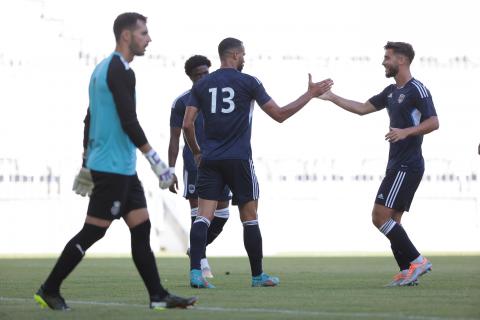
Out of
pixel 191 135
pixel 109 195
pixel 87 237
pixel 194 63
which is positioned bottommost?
pixel 87 237

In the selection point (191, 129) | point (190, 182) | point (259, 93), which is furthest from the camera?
point (190, 182)

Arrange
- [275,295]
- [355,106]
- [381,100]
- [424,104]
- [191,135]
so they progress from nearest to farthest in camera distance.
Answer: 1. [275,295]
2. [424,104]
3. [191,135]
4. [381,100]
5. [355,106]

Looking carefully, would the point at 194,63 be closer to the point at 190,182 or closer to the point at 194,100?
the point at 190,182

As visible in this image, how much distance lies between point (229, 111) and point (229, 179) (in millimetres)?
562

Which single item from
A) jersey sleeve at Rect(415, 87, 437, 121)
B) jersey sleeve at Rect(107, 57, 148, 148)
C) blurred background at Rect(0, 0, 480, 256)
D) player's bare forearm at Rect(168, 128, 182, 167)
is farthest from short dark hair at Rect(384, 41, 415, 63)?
blurred background at Rect(0, 0, 480, 256)

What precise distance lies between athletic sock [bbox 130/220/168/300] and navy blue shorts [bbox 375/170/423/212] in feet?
10.8

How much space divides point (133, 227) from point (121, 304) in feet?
2.43

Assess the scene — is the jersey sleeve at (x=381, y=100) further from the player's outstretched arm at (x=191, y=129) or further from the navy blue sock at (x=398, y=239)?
the player's outstretched arm at (x=191, y=129)

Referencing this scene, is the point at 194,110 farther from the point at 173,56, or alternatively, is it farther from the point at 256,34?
the point at 256,34

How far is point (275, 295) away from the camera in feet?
33.5

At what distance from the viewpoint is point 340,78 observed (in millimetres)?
41062

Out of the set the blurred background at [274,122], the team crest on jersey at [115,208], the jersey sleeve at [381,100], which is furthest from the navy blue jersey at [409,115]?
the blurred background at [274,122]

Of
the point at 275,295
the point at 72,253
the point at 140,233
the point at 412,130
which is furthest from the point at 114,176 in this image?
the point at 412,130

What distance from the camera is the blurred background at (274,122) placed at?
89.1 ft
